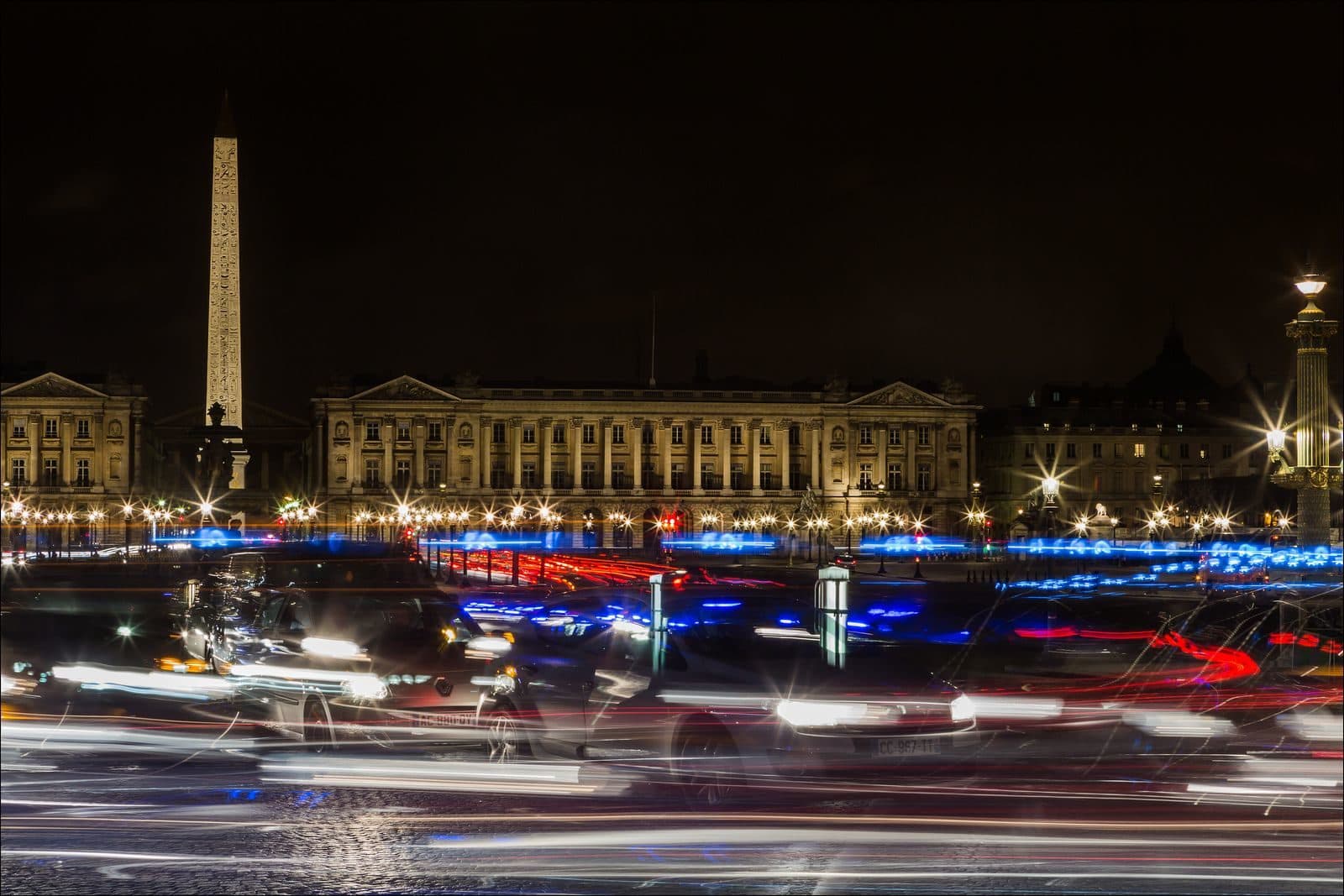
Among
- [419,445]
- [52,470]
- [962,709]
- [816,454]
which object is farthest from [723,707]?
[52,470]

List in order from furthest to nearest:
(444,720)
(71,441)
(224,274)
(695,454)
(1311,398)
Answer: (695,454)
(71,441)
(224,274)
(1311,398)
(444,720)

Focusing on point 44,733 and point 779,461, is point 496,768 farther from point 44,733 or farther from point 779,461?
point 779,461

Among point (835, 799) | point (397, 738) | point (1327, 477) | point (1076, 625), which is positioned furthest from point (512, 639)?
point (1327, 477)

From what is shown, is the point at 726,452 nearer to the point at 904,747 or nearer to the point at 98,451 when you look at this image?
the point at 98,451

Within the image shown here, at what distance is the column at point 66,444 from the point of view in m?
104

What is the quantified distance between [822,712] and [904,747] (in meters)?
0.67

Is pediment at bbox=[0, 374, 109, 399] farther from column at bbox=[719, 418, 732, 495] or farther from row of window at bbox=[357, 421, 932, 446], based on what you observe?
column at bbox=[719, 418, 732, 495]

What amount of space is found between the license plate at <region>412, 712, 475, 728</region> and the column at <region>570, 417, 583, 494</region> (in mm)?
95571

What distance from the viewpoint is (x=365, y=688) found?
13.6 metres

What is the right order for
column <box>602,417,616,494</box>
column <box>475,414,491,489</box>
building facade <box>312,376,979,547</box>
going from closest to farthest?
1. building facade <box>312,376,979,547</box>
2. column <box>475,414,491,489</box>
3. column <box>602,417,616,494</box>

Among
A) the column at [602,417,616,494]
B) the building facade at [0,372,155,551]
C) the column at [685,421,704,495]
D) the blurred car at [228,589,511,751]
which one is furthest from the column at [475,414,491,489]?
the blurred car at [228,589,511,751]

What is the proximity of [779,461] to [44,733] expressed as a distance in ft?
322

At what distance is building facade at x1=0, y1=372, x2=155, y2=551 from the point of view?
103750 millimetres

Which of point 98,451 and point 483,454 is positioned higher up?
point 98,451
